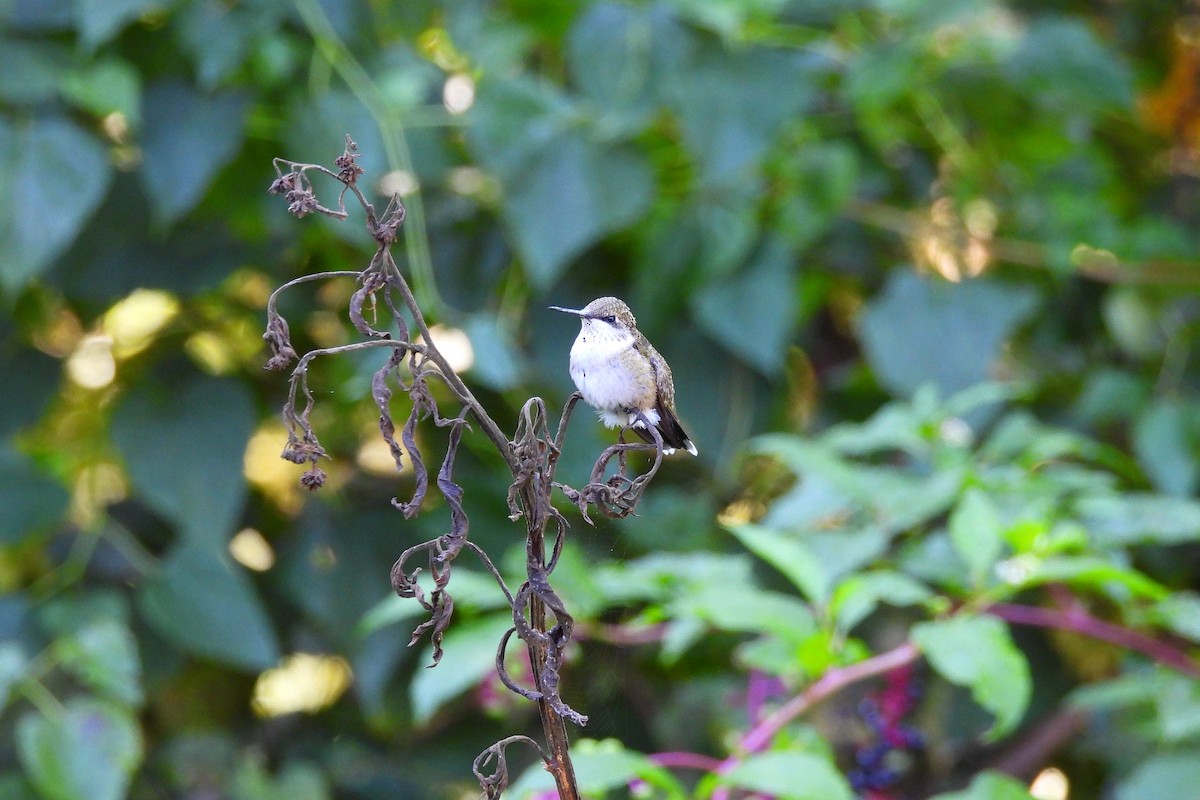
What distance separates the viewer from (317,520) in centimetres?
244

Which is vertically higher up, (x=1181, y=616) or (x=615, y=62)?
(x=615, y=62)

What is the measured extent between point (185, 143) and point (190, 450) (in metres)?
0.57

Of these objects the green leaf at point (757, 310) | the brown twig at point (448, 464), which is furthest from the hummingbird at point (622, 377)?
the green leaf at point (757, 310)

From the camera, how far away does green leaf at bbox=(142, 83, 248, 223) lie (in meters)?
2.12

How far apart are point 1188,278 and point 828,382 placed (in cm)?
80

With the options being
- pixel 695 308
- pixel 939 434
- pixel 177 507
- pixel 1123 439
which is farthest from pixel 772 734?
pixel 1123 439

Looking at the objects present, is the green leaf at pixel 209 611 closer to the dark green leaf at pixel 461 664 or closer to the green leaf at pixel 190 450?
the green leaf at pixel 190 450

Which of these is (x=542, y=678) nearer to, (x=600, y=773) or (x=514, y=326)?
(x=600, y=773)

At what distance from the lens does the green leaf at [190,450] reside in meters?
→ 2.20

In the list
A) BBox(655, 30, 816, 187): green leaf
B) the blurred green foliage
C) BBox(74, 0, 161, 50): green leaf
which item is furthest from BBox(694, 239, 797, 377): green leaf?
BBox(74, 0, 161, 50): green leaf

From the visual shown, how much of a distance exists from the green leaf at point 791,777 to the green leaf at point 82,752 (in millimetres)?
1085

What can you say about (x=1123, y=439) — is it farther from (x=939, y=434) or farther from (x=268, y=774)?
(x=268, y=774)

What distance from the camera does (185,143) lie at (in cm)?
213

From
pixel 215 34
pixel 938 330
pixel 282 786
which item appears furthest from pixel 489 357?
pixel 938 330
